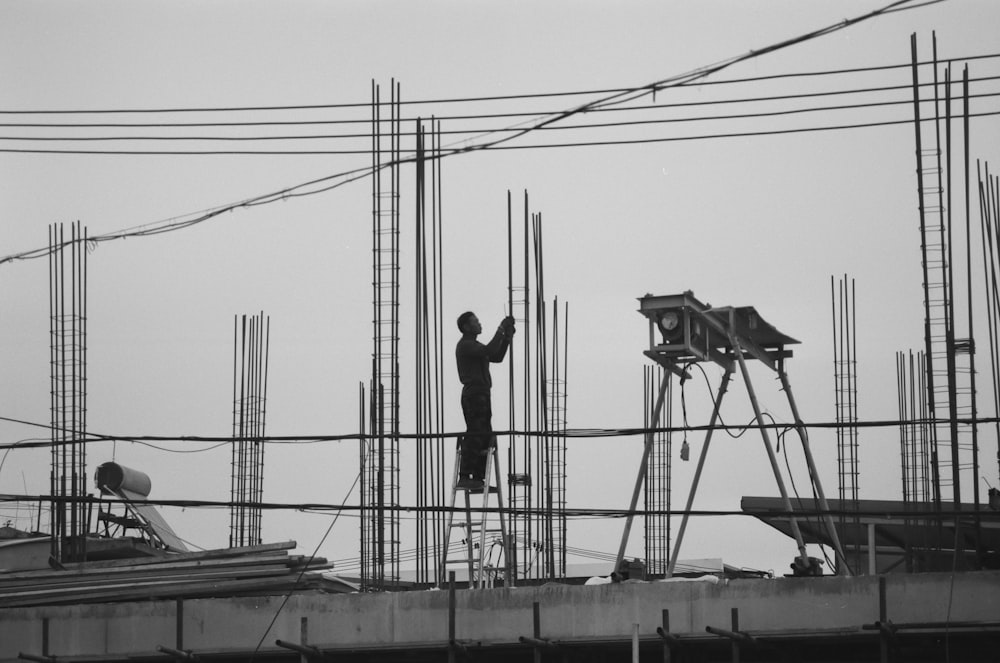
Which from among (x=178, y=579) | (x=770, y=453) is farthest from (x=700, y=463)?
(x=178, y=579)

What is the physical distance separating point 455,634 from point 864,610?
12.9 ft

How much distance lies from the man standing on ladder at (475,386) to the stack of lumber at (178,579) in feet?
6.40

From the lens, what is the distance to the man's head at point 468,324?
1688 centimetres

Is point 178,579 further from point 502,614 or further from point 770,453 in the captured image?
point 770,453

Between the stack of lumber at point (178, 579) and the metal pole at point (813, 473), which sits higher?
the metal pole at point (813, 473)

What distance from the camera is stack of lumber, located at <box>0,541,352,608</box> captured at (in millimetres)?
15336

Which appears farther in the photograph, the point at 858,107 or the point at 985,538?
the point at 858,107

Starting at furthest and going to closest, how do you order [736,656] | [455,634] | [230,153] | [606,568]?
[606,568] → [230,153] → [455,634] → [736,656]

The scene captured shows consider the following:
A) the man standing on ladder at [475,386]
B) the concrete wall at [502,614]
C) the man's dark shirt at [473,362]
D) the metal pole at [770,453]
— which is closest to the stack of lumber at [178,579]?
the concrete wall at [502,614]

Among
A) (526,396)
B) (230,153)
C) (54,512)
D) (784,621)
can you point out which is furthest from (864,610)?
(230,153)

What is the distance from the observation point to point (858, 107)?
20.1m

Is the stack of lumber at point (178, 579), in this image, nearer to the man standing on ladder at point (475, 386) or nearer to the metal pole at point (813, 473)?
the man standing on ladder at point (475, 386)

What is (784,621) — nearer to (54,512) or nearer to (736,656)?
(736,656)

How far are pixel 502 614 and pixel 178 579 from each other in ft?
12.3
